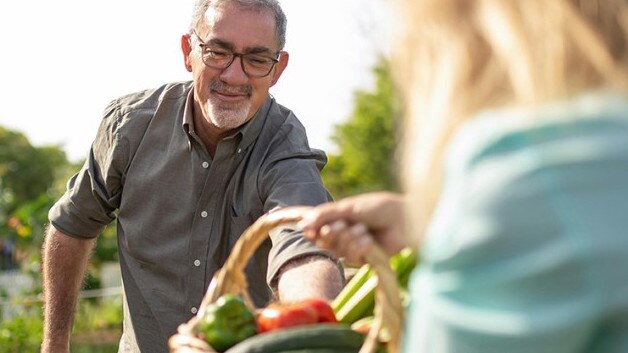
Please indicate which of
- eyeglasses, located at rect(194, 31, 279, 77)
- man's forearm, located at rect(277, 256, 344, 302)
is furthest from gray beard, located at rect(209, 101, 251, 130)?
man's forearm, located at rect(277, 256, 344, 302)

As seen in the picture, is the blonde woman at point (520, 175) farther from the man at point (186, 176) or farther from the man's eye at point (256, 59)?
the man's eye at point (256, 59)

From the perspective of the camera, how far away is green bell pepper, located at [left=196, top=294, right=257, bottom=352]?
6.44 feet

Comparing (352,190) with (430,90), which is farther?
(352,190)

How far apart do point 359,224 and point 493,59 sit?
50 cm

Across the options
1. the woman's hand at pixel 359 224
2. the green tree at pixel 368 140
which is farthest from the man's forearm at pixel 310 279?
the green tree at pixel 368 140

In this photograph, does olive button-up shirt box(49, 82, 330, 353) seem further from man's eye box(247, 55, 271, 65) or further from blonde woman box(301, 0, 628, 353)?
blonde woman box(301, 0, 628, 353)

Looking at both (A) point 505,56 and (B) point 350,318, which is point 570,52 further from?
(B) point 350,318

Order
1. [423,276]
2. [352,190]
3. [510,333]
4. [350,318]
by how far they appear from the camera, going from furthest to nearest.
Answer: [352,190], [350,318], [423,276], [510,333]

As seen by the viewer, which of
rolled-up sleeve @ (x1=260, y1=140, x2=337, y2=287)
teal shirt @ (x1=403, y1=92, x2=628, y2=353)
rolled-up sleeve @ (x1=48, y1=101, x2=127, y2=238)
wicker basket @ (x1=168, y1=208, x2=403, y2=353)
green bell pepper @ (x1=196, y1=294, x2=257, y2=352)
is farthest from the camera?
rolled-up sleeve @ (x1=48, y1=101, x2=127, y2=238)

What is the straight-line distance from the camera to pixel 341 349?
1846mm

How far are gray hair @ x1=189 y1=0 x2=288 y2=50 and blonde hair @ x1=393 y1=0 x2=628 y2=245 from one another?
8.69ft

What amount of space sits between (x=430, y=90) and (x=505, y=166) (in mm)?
172

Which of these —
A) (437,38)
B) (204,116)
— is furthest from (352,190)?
(437,38)

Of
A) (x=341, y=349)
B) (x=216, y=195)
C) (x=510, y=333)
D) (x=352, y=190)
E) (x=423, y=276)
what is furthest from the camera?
(x=352, y=190)
